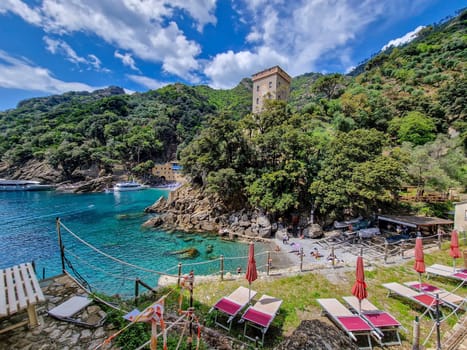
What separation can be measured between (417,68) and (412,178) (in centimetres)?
5223

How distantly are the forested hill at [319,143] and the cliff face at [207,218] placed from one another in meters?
1.69

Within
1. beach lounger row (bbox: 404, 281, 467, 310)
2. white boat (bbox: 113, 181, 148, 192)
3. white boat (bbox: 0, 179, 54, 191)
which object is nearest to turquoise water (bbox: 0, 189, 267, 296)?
beach lounger row (bbox: 404, 281, 467, 310)

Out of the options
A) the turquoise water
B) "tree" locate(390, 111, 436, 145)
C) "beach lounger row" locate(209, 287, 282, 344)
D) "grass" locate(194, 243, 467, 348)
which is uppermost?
"tree" locate(390, 111, 436, 145)

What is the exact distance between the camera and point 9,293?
3.94m

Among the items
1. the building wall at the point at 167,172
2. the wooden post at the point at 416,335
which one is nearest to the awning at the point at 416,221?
the wooden post at the point at 416,335

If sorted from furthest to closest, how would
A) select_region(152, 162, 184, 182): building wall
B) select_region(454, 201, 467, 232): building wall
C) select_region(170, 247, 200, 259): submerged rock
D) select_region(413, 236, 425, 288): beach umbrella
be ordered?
1. select_region(152, 162, 184, 182): building wall
2. select_region(170, 247, 200, 259): submerged rock
3. select_region(454, 201, 467, 232): building wall
4. select_region(413, 236, 425, 288): beach umbrella

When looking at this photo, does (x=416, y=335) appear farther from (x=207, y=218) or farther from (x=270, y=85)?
(x=270, y=85)

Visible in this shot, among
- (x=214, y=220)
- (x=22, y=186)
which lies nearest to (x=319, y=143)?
(x=214, y=220)

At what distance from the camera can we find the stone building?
41.5m

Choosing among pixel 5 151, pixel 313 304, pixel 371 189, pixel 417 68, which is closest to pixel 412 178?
pixel 371 189

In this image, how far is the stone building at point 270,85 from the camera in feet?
136

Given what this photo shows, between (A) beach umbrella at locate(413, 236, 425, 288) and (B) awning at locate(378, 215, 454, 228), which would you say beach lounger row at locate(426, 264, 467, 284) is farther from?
(B) awning at locate(378, 215, 454, 228)

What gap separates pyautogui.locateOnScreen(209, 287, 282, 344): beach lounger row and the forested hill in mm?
13634

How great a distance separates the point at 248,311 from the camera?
19.7ft
